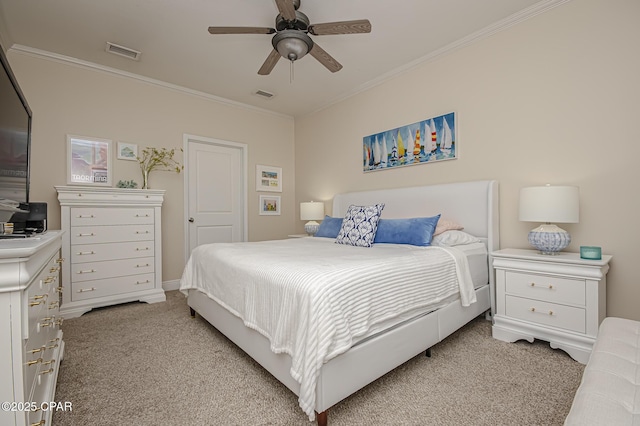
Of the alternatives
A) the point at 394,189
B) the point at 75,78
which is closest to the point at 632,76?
the point at 394,189

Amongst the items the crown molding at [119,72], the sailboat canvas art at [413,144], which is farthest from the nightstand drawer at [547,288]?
the crown molding at [119,72]

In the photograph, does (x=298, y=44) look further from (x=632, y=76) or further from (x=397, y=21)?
(x=632, y=76)

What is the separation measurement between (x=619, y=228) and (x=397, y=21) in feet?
7.95

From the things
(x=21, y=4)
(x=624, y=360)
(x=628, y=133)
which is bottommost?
(x=624, y=360)

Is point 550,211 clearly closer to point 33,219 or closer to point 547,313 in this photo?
point 547,313

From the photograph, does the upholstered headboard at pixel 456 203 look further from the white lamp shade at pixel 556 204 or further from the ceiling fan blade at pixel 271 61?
the ceiling fan blade at pixel 271 61

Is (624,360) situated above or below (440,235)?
below

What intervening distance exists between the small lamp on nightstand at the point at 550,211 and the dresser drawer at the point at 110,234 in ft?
12.3

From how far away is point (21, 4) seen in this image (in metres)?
2.35

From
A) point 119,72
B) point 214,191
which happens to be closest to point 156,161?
point 214,191

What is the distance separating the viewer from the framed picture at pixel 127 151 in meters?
3.48

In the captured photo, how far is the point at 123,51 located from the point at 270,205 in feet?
8.97

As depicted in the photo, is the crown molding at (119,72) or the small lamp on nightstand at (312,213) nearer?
the crown molding at (119,72)

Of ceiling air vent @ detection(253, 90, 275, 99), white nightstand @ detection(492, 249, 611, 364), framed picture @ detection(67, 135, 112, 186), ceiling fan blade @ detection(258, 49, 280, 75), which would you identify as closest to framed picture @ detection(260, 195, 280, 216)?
ceiling air vent @ detection(253, 90, 275, 99)
